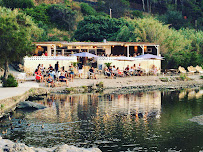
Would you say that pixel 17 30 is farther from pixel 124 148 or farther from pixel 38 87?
pixel 124 148

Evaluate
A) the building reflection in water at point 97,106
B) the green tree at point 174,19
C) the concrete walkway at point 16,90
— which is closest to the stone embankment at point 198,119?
the building reflection in water at point 97,106

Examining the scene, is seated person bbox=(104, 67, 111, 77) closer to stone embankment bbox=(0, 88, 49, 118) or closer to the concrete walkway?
the concrete walkway

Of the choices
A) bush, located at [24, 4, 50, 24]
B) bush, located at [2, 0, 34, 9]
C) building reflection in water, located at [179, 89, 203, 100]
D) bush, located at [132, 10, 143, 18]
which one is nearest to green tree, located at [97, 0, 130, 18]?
bush, located at [132, 10, 143, 18]

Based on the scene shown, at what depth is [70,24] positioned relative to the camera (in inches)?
2881

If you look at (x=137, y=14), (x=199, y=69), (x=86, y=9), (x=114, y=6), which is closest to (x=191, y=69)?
(x=199, y=69)

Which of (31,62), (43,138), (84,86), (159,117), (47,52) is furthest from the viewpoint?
(47,52)

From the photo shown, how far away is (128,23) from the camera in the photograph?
59.6 metres

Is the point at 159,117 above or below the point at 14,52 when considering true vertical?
below

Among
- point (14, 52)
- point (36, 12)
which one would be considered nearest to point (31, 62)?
point (14, 52)

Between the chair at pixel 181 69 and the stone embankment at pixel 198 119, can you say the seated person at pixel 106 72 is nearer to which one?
the chair at pixel 181 69

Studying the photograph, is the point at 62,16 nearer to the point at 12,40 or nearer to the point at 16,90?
the point at 12,40

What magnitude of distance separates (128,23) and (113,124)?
→ 40.5 metres

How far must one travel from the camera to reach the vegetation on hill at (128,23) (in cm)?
5012

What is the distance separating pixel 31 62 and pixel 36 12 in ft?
108
